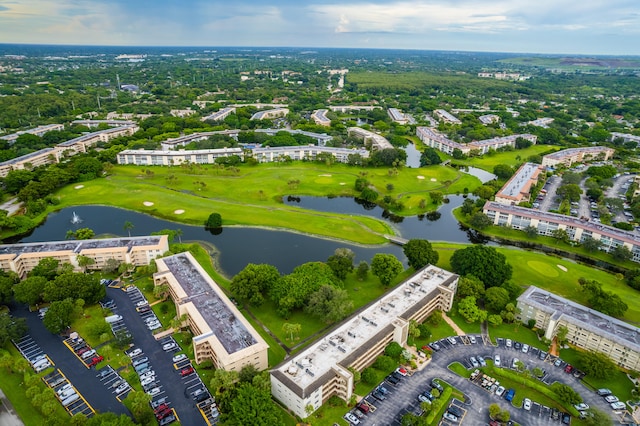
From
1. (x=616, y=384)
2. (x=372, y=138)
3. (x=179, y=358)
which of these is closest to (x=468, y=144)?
(x=372, y=138)

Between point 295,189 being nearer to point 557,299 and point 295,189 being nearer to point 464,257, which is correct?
point 464,257

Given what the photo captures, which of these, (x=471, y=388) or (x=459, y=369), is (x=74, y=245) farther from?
(x=471, y=388)

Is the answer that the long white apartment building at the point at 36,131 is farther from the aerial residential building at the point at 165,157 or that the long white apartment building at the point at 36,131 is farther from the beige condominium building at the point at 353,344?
the beige condominium building at the point at 353,344

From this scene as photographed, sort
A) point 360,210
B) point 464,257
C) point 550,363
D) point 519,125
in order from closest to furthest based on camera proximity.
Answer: point 550,363
point 464,257
point 360,210
point 519,125

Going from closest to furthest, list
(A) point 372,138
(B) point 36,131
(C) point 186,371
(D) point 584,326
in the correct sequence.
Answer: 1. (C) point 186,371
2. (D) point 584,326
3. (A) point 372,138
4. (B) point 36,131

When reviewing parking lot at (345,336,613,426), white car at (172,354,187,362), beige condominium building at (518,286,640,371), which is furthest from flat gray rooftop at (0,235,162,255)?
beige condominium building at (518,286,640,371)

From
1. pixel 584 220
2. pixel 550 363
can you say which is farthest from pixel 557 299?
pixel 584 220

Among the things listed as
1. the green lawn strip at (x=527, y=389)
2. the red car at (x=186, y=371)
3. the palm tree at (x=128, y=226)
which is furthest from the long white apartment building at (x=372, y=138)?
the red car at (x=186, y=371)
